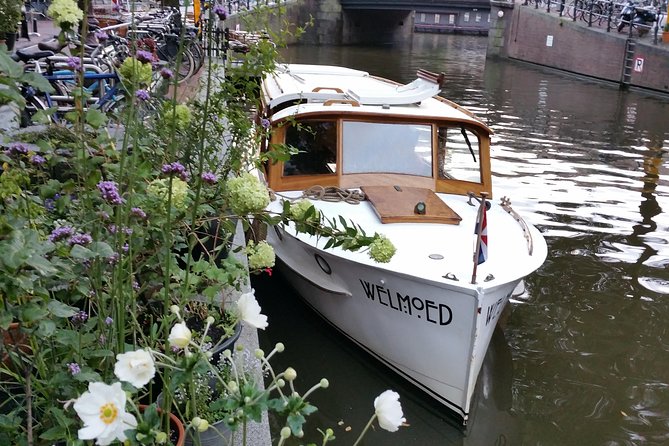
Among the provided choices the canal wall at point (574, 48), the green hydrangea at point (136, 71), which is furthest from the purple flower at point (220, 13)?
the canal wall at point (574, 48)

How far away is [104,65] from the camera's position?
734cm

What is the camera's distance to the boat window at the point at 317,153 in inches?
233

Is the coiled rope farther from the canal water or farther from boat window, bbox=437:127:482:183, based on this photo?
the canal water

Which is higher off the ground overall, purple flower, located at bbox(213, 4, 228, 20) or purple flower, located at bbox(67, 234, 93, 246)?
purple flower, located at bbox(213, 4, 228, 20)

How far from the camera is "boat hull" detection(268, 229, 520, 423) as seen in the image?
436 cm

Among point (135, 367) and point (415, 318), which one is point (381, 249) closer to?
point (135, 367)

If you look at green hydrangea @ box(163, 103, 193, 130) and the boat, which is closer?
green hydrangea @ box(163, 103, 193, 130)

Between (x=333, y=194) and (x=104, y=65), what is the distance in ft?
10.6

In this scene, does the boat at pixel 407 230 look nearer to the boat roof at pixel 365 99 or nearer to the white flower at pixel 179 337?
the boat roof at pixel 365 99

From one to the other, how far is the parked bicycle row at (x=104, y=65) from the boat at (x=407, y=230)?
3.39ft

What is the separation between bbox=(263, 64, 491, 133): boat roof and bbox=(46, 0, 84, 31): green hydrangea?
3528 mm

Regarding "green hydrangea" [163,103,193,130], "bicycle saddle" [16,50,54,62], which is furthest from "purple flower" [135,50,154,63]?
"bicycle saddle" [16,50,54,62]

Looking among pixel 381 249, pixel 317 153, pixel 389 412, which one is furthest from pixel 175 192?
pixel 317 153

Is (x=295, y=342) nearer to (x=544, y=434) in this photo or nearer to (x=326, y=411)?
(x=326, y=411)
